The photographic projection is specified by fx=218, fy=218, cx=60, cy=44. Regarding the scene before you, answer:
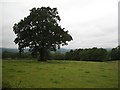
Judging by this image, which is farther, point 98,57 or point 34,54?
point 98,57

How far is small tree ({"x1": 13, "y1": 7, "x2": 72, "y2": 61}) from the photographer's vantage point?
127 feet

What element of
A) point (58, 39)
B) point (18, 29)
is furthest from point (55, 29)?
point (18, 29)

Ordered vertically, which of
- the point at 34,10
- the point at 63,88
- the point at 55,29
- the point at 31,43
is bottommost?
the point at 63,88

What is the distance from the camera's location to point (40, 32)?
129ft

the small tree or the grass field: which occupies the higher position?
the small tree

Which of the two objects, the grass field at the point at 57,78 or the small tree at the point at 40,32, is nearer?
the grass field at the point at 57,78

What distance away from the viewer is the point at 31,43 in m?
39.8

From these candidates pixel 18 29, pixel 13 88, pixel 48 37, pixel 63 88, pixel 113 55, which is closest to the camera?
pixel 13 88

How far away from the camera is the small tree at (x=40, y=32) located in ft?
127

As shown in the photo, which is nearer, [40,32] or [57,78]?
[57,78]

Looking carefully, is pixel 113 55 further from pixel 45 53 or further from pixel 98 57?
pixel 45 53

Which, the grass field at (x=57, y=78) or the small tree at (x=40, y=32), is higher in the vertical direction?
the small tree at (x=40, y=32)

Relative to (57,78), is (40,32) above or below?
above

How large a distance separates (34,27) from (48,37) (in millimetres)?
4060
